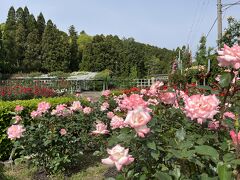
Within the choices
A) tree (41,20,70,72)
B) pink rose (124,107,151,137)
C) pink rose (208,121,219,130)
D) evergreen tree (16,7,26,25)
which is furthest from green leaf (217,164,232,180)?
evergreen tree (16,7,26,25)

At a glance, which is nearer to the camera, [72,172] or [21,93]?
[72,172]

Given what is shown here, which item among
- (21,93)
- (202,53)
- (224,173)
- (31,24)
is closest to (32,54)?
(31,24)

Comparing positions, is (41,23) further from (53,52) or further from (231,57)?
(231,57)

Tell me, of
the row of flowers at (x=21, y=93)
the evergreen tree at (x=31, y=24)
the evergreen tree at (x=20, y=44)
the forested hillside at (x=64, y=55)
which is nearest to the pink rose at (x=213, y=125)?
the row of flowers at (x=21, y=93)

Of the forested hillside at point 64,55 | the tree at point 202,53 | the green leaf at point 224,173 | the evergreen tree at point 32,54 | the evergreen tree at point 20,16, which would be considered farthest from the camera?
the evergreen tree at point 20,16

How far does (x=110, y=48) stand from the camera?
123ft

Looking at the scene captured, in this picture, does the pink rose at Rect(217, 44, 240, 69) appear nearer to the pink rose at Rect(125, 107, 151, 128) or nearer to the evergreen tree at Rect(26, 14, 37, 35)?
the pink rose at Rect(125, 107, 151, 128)

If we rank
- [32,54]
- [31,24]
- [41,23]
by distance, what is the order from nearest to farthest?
[32,54] → [31,24] → [41,23]

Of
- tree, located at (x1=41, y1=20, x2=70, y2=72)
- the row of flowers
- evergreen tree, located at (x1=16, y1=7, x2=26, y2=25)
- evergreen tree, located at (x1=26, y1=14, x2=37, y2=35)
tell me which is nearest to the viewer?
the row of flowers

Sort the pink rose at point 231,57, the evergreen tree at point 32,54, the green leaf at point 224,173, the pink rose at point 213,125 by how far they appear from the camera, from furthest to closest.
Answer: the evergreen tree at point 32,54
the pink rose at point 213,125
the pink rose at point 231,57
the green leaf at point 224,173

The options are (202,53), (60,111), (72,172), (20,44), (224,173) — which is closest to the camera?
(224,173)

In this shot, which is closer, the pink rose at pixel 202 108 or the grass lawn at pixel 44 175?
the pink rose at pixel 202 108

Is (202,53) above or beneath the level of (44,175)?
above

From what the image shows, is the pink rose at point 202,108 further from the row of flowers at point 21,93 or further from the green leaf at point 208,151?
the row of flowers at point 21,93
